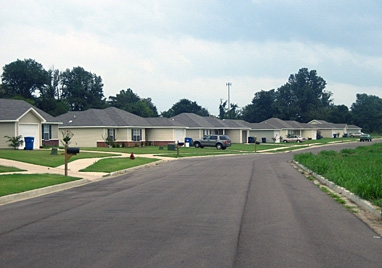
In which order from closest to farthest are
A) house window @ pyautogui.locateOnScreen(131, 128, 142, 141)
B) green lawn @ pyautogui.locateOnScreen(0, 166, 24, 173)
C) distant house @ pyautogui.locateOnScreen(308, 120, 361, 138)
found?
green lawn @ pyautogui.locateOnScreen(0, 166, 24, 173) → house window @ pyautogui.locateOnScreen(131, 128, 142, 141) → distant house @ pyautogui.locateOnScreen(308, 120, 361, 138)

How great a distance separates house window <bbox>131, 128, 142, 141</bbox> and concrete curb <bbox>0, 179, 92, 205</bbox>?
38.3 metres

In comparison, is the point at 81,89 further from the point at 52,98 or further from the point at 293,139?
the point at 293,139

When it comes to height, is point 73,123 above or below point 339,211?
above

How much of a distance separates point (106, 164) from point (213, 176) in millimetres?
9050

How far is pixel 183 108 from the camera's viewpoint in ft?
448

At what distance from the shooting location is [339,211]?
1405 cm

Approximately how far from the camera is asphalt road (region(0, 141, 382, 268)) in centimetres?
830

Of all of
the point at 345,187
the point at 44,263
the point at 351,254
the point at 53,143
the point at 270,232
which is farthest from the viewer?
the point at 53,143

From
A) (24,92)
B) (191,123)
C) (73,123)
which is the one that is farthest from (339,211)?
(24,92)

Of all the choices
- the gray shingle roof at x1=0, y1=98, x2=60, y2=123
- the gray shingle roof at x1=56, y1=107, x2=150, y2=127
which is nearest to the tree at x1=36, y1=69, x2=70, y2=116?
the gray shingle roof at x1=56, y1=107, x2=150, y2=127

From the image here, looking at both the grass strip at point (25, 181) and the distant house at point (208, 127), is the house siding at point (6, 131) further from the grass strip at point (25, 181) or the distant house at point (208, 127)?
the distant house at point (208, 127)

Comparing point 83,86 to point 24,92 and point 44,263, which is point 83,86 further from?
point 44,263

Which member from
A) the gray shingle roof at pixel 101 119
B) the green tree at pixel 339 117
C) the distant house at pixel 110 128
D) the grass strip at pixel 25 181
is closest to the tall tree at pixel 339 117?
the green tree at pixel 339 117

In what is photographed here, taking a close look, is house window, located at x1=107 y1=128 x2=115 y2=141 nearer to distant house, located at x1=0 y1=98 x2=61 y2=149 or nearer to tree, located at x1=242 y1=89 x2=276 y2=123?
distant house, located at x1=0 y1=98 x2=61 y2=149
